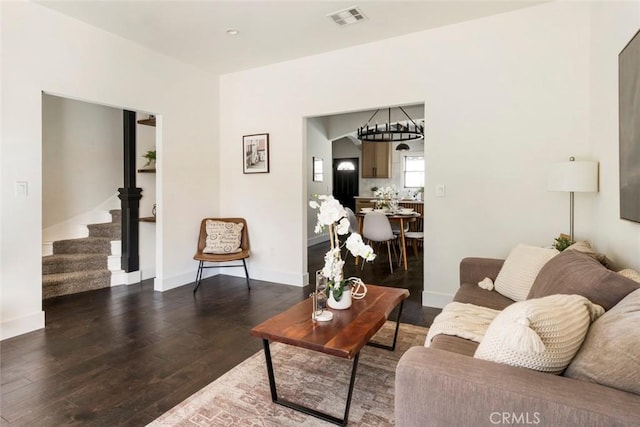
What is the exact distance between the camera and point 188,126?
4.51 meters

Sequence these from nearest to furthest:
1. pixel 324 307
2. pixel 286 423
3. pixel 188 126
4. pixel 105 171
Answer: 1. pixel 286 423
2. pixel 324 307
3. pixel 188 126
4. pixel 105 171

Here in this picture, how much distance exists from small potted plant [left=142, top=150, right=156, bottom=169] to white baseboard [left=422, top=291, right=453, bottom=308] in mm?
3835

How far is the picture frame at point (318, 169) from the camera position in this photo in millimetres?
7609

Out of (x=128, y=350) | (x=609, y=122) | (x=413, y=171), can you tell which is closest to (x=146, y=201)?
(x=128, y=350)

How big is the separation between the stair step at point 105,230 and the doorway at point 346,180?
19.5ft

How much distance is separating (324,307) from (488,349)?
1.06 m

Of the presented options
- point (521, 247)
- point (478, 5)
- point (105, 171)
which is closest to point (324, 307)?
point (521, 247)

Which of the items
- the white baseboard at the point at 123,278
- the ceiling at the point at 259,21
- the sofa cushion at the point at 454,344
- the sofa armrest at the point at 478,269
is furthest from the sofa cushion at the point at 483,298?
the white baseboard at the point at 123,278

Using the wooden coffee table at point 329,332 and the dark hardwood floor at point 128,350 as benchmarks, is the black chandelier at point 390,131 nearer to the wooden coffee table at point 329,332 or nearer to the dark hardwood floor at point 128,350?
the dark hardwood floor at point 128,350

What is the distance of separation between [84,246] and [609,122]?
563 centimetres

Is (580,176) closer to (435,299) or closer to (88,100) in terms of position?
(435,299)

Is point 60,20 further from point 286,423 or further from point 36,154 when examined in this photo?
point 286,423

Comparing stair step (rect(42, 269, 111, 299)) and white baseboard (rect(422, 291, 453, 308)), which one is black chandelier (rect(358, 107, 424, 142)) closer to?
white baseboard (rect(422, 291, 453, 308))

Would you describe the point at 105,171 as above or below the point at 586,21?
below
